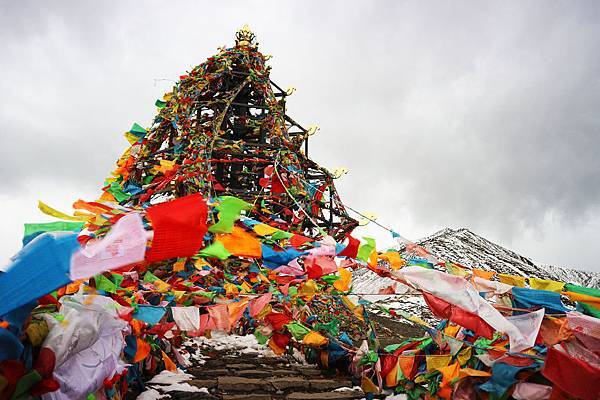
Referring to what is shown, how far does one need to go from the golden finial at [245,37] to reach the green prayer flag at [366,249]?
638 cm

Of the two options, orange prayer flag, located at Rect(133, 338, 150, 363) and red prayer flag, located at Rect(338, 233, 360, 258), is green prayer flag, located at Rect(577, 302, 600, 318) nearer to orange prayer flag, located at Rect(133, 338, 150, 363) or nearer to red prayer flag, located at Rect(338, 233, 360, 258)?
red prayer flag, located at Rect(338, 233, 360, 258)

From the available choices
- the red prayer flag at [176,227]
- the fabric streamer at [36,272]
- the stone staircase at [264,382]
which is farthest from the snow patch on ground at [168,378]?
the fabric streamer at [36,272]

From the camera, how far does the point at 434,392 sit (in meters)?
2.88

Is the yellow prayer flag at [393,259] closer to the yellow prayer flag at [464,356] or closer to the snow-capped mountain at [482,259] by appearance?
the yellow prayer flag at [464,356]

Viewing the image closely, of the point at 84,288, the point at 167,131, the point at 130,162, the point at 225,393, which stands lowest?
the point at 225,393

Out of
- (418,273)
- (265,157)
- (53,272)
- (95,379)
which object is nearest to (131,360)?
(95,379)

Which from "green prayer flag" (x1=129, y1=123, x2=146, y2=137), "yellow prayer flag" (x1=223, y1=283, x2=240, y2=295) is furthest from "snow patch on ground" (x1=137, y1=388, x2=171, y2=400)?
"green prayer flag" (x1=129, y1=123, x2=146, y2=137)

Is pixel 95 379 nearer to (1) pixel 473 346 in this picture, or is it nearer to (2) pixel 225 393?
(2) pixel 225 393

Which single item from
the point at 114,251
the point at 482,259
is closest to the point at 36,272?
the point at 114,251

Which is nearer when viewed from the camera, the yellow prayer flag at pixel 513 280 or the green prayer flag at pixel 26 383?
the green prayer flag at pixel 26 383

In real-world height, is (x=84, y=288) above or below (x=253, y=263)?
below

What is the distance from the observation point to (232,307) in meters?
3.98

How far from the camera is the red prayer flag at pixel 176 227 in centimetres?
202

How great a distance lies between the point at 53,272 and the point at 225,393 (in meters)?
2.44
